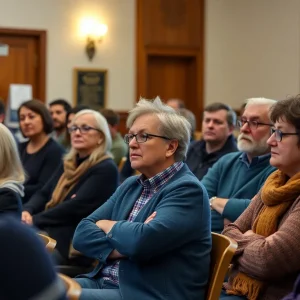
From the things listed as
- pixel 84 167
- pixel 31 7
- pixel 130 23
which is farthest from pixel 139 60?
pixel 84 167

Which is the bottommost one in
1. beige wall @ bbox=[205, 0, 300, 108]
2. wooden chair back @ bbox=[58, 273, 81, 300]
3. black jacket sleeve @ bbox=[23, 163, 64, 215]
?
black jacket sleeve @ bbox=[23, 163, 64, 215]

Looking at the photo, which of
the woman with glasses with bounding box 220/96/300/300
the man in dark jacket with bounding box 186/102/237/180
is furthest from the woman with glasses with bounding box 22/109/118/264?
the woman with glasses with bounding box 220/96/300/300

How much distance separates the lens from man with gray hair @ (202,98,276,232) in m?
3.18

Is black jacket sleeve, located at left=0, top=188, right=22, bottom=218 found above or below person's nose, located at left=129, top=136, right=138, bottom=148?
below

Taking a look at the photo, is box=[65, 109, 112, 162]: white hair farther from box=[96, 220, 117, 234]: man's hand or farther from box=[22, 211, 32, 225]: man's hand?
box=[96, 220, 117, 234]: man's hand

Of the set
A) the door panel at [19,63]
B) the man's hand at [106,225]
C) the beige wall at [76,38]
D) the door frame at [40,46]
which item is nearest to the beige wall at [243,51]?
the beige wall at [76,38]

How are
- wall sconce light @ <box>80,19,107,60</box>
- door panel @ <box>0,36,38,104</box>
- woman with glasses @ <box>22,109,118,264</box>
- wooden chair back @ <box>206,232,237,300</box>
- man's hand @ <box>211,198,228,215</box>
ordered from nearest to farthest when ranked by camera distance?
1. wooden chair back @ <box>206,232,237,300</box>
2. man's hand @ <box>211,198,228,215</box>
3. woman with glasses @ <box>22,109,118,264</box>
4. door panel @ <box>0,36,38,104</box>
5. wall sconce light @ <box>80,19,107,60</box>

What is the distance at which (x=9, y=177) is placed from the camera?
282 centimetres

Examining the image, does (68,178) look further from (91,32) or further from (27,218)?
(91,32)

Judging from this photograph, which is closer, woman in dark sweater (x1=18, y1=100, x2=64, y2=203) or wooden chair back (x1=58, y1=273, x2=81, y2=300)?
wooden chair back (x1=58, y1=273, x2=81, y2=300)

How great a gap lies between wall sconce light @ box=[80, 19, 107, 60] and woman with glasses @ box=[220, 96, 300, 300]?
6.17 m

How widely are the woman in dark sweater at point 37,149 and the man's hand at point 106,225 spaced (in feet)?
6.57

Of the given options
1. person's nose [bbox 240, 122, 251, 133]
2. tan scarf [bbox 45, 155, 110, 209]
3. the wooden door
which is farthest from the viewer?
the wooden door

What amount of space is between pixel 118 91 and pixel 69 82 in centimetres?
73
